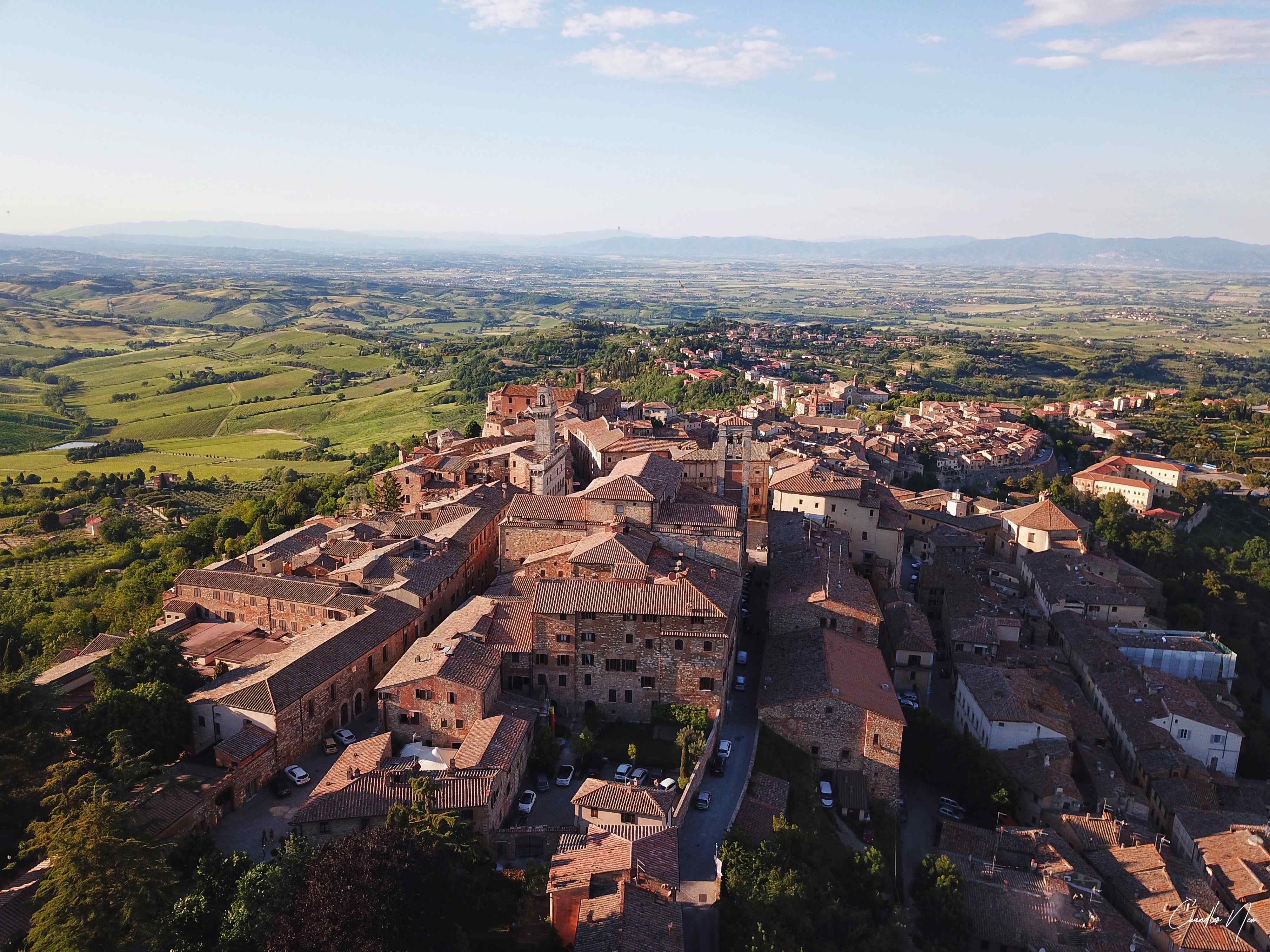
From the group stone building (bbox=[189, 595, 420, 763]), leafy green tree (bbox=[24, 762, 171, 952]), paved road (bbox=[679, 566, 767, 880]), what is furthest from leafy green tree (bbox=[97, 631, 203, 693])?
paved road (bbox=[679, 566, 767, 880])

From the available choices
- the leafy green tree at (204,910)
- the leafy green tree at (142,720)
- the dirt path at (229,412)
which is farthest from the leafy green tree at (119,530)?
the leafy green tree at (204,910)

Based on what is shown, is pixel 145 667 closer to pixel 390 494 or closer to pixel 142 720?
pixel 142 720

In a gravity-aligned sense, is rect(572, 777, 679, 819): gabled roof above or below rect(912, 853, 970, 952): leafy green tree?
above

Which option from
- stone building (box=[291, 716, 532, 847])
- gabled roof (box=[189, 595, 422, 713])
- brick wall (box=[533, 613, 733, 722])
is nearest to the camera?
stone building (box=[291, 716, 532, 847])

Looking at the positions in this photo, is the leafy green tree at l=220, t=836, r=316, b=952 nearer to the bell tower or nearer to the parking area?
the parking area

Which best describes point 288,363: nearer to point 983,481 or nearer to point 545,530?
point 983,481

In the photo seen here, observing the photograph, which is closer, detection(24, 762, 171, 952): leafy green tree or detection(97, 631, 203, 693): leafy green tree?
detection(24, 762, 171, 952): leafy green tree

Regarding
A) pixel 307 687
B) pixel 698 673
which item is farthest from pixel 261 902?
pixel 698 673

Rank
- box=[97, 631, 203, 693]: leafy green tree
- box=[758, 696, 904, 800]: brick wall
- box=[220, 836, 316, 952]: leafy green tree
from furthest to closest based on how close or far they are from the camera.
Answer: box=[758, 696, 904, 800]: brick wall, box=[97, 631, 203, 693]: leafy green tree, box=[220, 836, 316, 952]: leafy green tree
